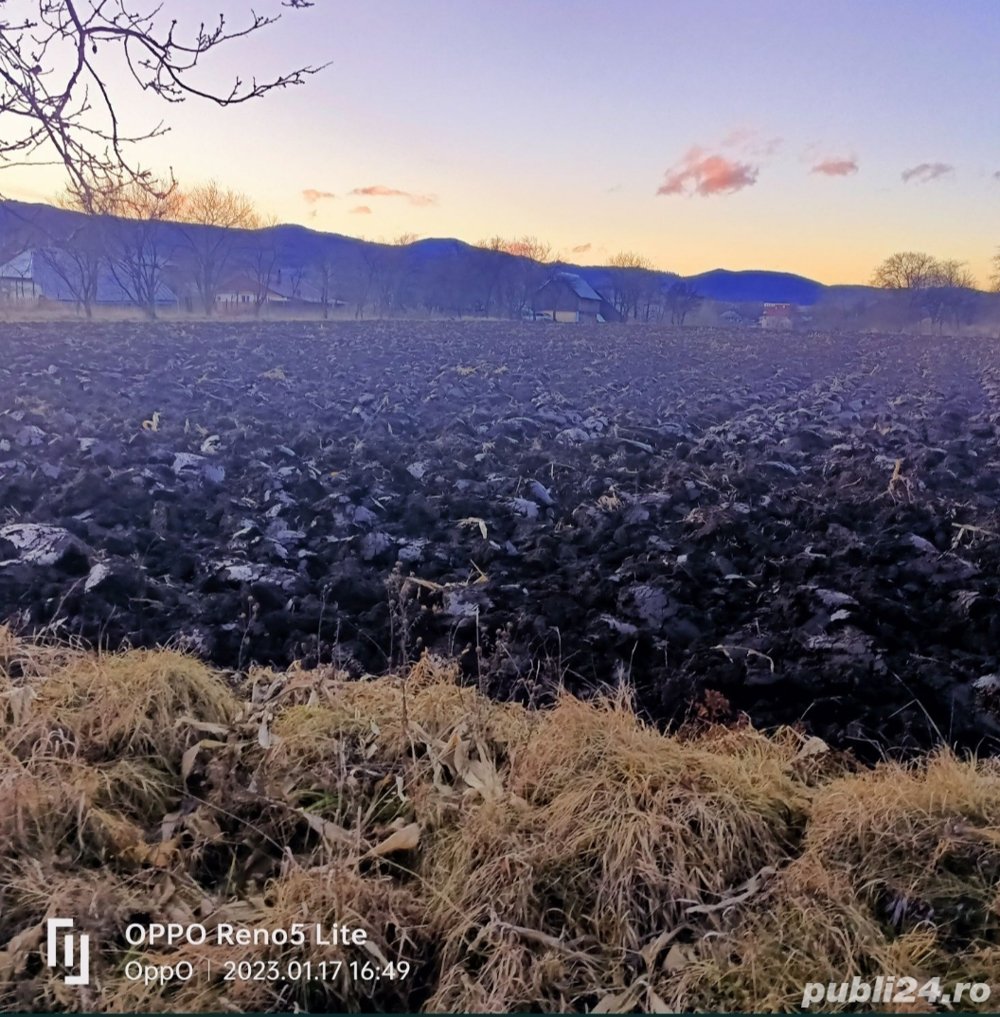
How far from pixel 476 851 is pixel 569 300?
7897 mm

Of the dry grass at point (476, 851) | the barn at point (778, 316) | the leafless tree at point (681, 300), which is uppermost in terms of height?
the leafless tree at point (681, 300)

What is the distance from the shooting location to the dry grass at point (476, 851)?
94.3 inches

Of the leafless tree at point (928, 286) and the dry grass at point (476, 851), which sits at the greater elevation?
the leafless tree at point (928, 286)

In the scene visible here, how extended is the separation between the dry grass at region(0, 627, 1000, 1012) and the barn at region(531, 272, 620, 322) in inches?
247

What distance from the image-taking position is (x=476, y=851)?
9.29 ft

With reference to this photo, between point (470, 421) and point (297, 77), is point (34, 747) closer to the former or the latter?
point (297, 77)

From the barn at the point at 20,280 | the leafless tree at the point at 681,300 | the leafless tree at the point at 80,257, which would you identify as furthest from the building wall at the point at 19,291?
the leafless tree at the point at 681,300

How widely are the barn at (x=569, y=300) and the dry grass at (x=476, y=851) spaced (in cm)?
629

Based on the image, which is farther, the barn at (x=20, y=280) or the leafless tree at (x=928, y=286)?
the barn at (x=20, y=280)

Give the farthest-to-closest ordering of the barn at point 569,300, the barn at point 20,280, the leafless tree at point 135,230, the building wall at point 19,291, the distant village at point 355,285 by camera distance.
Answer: the building wall at point 19,291, the barn at point 569,300, the barn at point 20,280, the distant village at point 355,285, the leafless tree at point 135,230

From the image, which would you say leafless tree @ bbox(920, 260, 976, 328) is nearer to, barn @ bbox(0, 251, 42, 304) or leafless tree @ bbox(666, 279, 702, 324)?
leafless tree @ bbox(666, 279, 702, 324)

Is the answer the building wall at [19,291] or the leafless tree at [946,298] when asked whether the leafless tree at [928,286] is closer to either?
the leafless tree at [946,298]

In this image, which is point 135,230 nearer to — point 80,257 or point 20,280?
point 80,257

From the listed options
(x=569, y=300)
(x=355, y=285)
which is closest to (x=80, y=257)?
(x=355, y=285)
